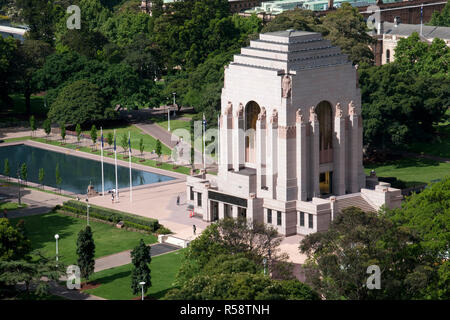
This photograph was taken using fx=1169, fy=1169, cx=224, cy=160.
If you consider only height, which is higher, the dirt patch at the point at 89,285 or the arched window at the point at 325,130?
the arched window at the point at 325,130

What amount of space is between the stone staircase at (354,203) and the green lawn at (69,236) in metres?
21.0

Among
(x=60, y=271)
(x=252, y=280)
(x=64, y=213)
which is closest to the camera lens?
(x=252, y=280)

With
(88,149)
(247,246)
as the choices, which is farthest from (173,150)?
(247,246)

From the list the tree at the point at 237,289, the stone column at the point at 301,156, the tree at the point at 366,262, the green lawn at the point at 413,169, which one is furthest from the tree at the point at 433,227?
the green lawn at the point at 413,169

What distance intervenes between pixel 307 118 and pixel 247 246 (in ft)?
84.9

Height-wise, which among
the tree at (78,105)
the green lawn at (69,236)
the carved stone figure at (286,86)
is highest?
the carved stone figure at (286,86)

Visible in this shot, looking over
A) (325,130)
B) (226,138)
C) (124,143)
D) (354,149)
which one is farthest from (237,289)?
(124,143)

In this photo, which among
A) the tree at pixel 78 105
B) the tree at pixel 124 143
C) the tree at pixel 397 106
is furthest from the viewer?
the tree at pixel 78 105

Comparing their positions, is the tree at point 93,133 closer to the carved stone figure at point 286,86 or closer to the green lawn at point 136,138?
the green lawn at point 136,138

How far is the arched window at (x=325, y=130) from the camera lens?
134 m

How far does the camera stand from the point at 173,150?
17075cm

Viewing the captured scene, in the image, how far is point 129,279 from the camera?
116m

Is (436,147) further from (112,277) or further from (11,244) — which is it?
(11,244)
